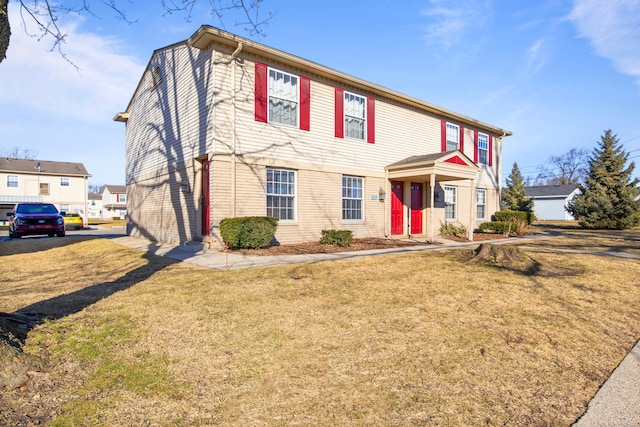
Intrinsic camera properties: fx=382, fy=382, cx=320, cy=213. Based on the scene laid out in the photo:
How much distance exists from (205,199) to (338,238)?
438 cm

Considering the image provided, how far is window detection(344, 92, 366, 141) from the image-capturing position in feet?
46.0

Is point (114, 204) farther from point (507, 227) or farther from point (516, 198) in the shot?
point (507, 227)

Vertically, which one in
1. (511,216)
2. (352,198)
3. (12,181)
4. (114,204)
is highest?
(12,181)

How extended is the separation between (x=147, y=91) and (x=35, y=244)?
7.43m

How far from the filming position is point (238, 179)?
11195mm

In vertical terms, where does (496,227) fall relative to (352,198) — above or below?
below

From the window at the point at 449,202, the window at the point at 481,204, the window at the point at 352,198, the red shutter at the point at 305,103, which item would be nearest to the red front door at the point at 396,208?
the window at the point at 352,198

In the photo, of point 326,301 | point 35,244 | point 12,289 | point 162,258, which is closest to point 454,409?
Answer: point 326,301

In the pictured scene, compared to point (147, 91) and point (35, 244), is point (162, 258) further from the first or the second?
point (147, 91)

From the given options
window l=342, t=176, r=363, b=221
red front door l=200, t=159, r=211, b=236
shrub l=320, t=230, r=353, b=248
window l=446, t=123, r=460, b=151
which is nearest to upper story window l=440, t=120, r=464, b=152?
window l=446, t=123, r=460, b=151

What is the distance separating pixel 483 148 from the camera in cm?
2000

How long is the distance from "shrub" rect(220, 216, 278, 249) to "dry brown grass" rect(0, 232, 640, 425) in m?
2.70

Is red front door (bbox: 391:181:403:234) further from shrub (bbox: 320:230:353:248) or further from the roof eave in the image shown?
shrub (bbox: 320:230:353:248)

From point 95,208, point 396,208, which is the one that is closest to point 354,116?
point 396,208
